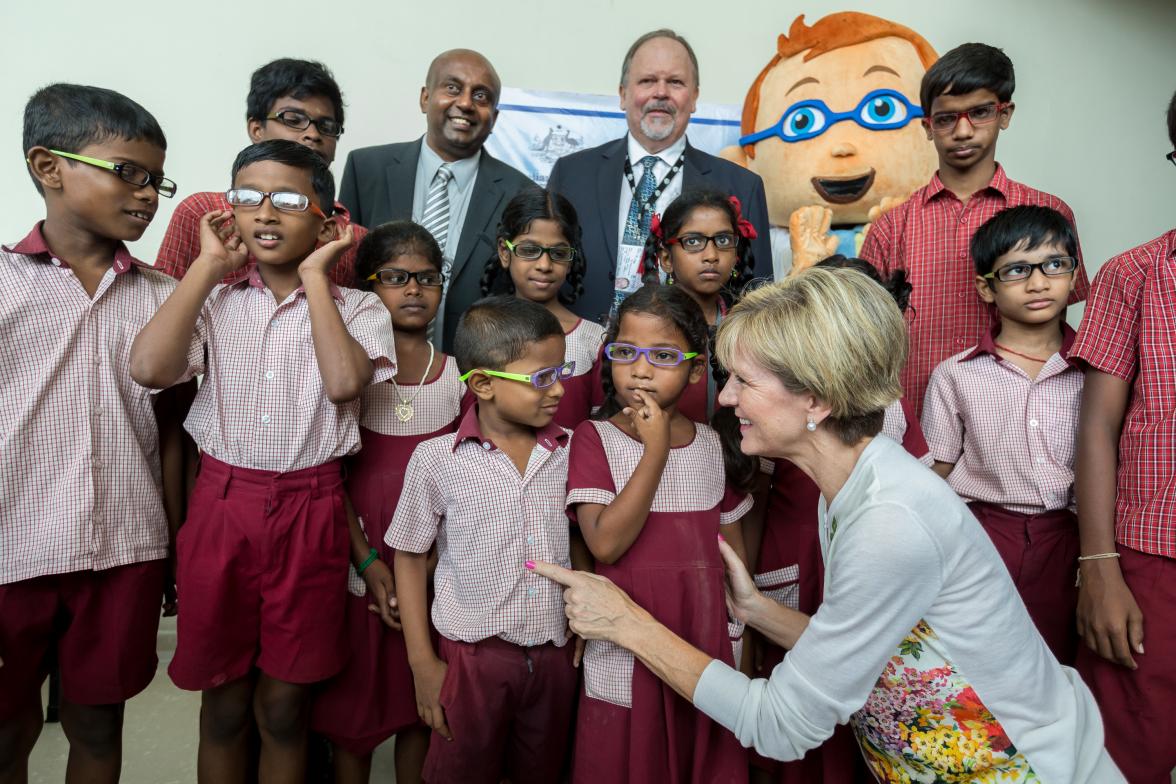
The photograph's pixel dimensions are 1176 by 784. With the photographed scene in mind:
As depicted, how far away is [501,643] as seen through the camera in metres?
1.73

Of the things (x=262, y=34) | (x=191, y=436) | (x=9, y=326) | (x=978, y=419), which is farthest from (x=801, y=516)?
(x=262, y=34)

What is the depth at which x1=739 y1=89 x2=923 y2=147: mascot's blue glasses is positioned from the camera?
3.53 meters

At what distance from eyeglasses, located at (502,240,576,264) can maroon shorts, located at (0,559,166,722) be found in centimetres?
131

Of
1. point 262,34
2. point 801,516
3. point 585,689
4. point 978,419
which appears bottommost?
point 585,689

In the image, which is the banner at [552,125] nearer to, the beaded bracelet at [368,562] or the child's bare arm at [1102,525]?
the beaded bracelet at [368,562]

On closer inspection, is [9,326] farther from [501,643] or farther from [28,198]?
[28,198]

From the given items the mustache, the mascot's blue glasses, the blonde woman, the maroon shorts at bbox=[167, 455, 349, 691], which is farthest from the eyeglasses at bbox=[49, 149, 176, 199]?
the mascot's blue glasses

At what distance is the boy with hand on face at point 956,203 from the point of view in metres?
2.50

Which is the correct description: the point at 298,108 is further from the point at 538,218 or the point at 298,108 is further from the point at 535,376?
the point at 535,376

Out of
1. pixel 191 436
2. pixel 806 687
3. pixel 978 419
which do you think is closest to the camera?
pixel 806 687

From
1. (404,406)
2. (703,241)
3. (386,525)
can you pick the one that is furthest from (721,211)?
(386,525)

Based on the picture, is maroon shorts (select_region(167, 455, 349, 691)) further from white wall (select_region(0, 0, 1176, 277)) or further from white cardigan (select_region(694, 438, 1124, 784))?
white wall (select_region(0, 0, 1176, 277))

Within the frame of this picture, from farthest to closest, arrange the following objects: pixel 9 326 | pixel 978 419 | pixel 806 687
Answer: pixel 978 419, pixel 9 326, pixel 806 687

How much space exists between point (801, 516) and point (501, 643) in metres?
0.85
